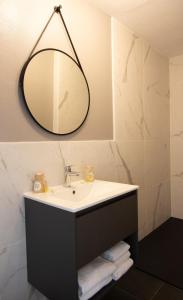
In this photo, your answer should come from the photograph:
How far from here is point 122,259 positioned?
4.59 ft

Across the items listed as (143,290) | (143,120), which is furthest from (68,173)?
(143,120)

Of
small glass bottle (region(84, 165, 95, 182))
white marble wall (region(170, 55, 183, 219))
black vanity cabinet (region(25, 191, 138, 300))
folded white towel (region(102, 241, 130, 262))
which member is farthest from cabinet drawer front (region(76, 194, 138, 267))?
white marble wall (region(170, 55, 183, 219))

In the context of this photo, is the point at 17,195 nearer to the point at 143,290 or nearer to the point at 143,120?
the point at 143,290

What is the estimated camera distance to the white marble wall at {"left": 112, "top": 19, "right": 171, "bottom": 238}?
2.11 metres

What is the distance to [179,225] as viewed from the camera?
288cm

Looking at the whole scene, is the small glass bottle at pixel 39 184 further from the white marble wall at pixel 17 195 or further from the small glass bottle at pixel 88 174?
the small glass bottle at pixel 88 174

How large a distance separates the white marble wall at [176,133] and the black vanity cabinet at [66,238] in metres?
1.91

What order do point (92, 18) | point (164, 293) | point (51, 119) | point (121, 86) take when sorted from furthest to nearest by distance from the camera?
point (121, 86), point (92, 18), point (164, 293), point (51, 119)

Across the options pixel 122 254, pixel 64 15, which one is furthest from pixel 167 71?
pixel 122 254

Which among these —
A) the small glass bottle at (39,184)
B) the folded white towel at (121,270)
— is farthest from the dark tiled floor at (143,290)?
the small glass bottle at (39,184)

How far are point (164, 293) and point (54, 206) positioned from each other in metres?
1.24

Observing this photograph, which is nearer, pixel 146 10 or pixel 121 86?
pixel 146 10

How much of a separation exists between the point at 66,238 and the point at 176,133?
247cm

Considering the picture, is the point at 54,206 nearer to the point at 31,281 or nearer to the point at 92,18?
the point at 31,281
